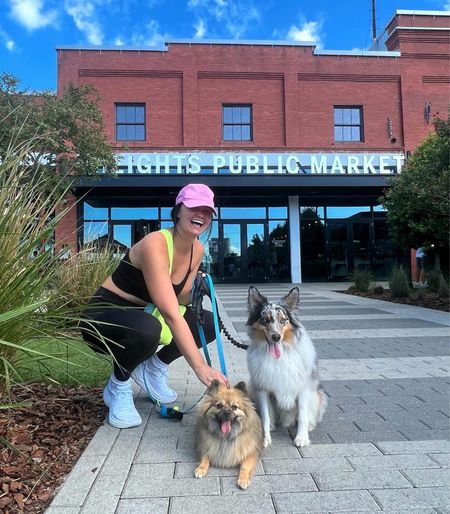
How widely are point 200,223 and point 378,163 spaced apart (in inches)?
792

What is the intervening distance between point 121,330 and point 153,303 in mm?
341

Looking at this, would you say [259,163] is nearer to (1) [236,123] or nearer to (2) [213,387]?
(1) [236,123]

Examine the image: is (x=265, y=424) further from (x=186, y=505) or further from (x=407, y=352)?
(x=407, y=352)

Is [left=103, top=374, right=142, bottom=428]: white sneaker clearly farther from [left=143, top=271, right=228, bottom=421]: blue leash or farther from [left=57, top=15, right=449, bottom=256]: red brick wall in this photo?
[left=57, top=15, right=449, bottom=256]: red brick wall

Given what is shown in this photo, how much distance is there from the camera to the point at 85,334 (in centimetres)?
360

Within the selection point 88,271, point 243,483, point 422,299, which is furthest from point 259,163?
point 243,483

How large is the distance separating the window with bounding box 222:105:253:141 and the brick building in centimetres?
6

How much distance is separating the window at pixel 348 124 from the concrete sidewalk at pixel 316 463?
20.0 m

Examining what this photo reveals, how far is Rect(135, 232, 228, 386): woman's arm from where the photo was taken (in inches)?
114

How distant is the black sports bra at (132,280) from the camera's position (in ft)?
11.7

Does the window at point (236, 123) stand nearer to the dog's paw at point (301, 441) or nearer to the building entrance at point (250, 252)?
the building entrance at point (250, 252)

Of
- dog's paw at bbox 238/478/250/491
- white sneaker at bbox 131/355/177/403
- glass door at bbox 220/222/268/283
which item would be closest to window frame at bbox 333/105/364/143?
glass door at bbox 220/222/268/283

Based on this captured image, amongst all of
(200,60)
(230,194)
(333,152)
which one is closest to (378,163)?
(333,152)

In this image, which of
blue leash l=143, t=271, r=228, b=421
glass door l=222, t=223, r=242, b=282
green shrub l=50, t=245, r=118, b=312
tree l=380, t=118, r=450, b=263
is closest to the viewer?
blue leash l=143, t=271, r=228, b=421
